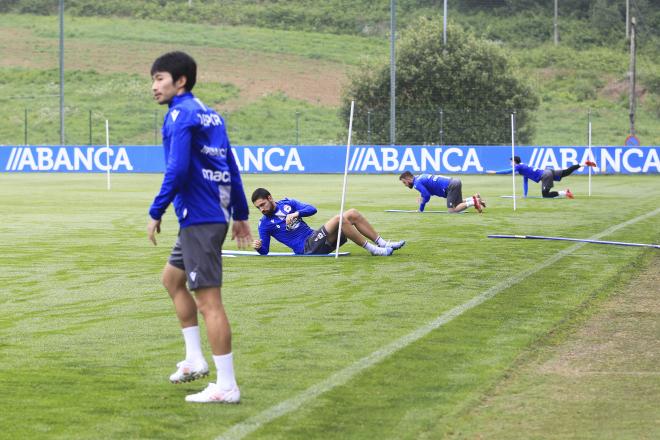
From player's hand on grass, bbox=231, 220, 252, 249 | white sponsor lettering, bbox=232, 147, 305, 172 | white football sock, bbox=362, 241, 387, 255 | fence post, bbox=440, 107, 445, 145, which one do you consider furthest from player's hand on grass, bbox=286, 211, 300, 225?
fence post, bbox=440, 107, 445, 145

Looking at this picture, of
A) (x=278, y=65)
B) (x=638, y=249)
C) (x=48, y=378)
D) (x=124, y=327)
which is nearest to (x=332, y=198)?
(x=638, y=249)

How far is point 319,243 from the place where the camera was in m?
16.4

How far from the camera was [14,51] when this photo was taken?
3979 inches

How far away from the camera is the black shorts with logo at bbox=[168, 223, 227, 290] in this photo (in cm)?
750

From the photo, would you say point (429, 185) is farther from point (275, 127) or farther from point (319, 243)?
point (275, 127)

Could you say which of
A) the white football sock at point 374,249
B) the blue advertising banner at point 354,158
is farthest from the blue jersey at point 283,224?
the blue advertising banner at point 354,158

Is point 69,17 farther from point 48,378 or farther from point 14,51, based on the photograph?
point 48,378

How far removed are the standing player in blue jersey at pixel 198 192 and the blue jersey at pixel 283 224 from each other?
783 cm

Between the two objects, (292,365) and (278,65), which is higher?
(278,65)

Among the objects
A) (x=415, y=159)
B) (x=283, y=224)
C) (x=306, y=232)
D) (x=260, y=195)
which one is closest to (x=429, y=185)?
(x=306, y=232)

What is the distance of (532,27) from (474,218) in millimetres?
86511

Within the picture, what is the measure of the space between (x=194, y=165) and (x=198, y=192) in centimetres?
16

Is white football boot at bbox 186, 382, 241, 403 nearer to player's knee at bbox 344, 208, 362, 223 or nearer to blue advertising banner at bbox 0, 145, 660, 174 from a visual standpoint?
player's knee at bbox 344, 208, 362, 223

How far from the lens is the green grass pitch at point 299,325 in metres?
7.18
